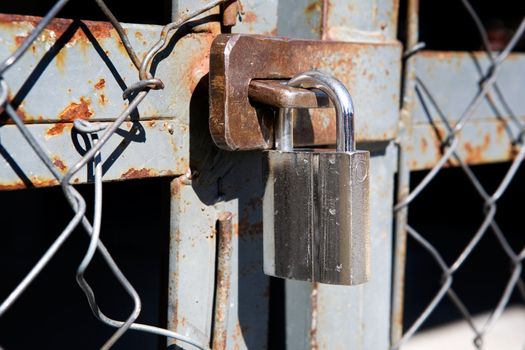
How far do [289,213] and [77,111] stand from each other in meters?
0.19

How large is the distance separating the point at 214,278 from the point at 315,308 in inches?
5.2

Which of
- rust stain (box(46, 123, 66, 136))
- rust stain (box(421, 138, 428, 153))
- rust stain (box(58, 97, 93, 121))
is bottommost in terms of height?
rust stain (box(421, 138, 428, 153))

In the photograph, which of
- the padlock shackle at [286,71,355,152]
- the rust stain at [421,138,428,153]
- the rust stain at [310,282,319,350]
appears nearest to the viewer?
the padlock shackle at [286,71,355,152]

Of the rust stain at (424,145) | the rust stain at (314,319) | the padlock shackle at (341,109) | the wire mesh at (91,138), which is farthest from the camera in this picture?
the rust stain at (424,145)

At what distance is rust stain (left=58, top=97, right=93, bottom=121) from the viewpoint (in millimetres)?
553

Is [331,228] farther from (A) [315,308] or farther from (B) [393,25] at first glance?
(B) [393,25]

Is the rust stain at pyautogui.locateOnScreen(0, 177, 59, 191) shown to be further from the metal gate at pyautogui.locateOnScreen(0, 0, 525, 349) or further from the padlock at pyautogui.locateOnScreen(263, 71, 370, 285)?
the padlock at pyautogui.locateOnScreen(263, 71, 370, 285)

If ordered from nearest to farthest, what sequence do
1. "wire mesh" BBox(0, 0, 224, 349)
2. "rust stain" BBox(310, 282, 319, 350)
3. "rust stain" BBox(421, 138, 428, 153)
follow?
"wire mesh" BBox(0, 0, 224, 349) → "rust stain" BBox(310, 282, 319, 350) → "rust stain" BBox(421, 138, 428, 153)

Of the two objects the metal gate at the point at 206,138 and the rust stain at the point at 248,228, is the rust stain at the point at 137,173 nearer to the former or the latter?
the metal gate at the point at 206,138

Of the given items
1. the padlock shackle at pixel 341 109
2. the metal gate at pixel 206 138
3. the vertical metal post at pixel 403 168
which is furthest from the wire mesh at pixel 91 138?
the vertical metal post at pixel 403 168

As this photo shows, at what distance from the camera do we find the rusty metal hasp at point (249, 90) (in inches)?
23.5

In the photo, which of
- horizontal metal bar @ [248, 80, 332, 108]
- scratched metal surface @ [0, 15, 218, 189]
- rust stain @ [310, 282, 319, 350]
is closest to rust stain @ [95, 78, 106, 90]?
scratched metal surface @ [0, 15, 218, 189]

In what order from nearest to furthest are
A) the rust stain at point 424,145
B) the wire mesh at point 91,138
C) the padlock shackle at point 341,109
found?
the wire mesh at point 91,138 < the padlock shackle at point 341,109 < the rust stain at point 424,145

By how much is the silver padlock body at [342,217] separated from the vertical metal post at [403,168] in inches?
10.4
